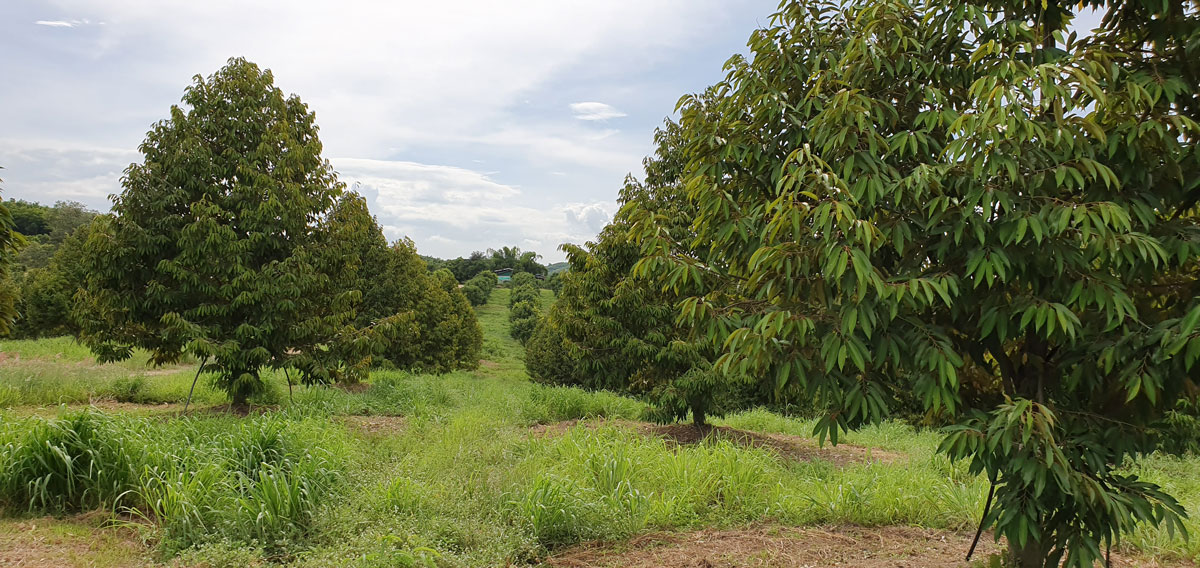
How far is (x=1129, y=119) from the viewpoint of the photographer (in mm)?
2936

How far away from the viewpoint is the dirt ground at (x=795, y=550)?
468 cm

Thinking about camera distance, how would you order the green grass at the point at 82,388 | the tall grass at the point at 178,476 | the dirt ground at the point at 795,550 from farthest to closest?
the green grass at the point at 82,388, the tall grass at the point at 178,476, the dirt ground at the point at 795,550

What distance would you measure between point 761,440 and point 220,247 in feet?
27.4

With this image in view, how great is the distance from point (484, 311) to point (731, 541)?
2530 inches

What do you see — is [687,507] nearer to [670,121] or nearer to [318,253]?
[670,121]

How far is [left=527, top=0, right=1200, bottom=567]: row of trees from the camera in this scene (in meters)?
2.76

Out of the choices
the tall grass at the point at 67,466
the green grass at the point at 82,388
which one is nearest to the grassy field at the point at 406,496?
the tall grass at the point at 67,466

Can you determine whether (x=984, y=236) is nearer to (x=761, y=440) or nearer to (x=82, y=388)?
(x=761, y=440)

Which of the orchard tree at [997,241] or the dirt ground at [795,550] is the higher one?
the orchard tree at [997,241]

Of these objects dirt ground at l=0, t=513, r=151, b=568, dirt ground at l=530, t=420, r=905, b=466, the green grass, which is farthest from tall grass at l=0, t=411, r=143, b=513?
the green grass

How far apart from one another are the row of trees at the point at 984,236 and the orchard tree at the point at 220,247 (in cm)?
764

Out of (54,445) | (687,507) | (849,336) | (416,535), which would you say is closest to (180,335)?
(54,445)

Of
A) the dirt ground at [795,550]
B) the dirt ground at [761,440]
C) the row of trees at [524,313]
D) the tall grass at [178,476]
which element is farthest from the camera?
the row of trees at [524,313]

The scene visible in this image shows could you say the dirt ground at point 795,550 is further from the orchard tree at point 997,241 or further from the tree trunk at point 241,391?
the tree trunk at point 241,391
